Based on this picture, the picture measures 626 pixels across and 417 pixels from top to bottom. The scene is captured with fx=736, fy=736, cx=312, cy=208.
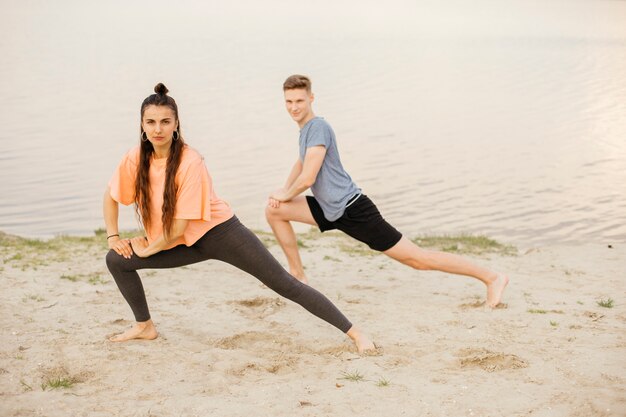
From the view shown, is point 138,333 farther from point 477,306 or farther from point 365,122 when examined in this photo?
point 365,122

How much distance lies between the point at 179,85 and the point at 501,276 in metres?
25.0

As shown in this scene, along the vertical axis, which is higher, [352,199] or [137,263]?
[352,199]

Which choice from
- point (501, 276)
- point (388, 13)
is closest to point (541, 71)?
point (501, 276)

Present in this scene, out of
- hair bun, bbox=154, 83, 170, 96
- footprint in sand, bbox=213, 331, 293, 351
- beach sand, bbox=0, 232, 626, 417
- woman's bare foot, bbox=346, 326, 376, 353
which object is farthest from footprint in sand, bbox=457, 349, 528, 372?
Result: hair bun, bbox=154, 83, 170, 96

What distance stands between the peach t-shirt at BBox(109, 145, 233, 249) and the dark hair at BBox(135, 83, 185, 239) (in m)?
0.03

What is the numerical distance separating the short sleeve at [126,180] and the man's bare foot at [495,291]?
3.33 metres

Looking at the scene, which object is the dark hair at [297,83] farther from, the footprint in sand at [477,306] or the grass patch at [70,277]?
the grass patch at [70,277]

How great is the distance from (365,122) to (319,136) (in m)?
16.7

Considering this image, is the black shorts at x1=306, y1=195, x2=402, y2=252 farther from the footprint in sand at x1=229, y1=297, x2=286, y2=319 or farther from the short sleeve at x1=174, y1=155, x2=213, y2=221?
the short sleeve at x1=174, y1=155, x2=213, y2=221

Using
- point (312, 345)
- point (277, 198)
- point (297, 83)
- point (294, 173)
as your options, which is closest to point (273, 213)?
point (277, 198)

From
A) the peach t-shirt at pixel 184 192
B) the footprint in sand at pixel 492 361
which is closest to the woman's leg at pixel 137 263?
the peach t-shirt at pixel 184 192

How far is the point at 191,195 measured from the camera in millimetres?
4844

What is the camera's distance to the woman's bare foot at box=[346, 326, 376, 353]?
5359 mm

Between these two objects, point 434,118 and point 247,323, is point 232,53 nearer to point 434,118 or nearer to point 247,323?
point 434,118
